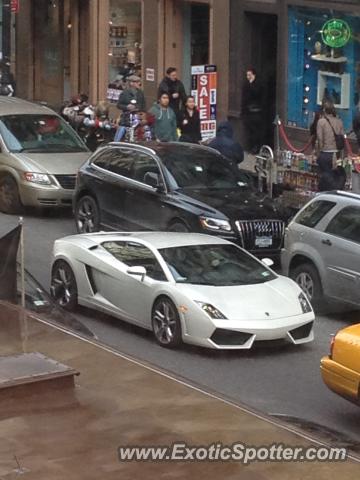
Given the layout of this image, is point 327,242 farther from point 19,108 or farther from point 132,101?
point 132,101

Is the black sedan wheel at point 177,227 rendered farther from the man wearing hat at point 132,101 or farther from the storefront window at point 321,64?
the man wearing hat at point 132,101

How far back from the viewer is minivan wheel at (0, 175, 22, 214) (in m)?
21.2

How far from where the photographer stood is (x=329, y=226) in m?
15.4

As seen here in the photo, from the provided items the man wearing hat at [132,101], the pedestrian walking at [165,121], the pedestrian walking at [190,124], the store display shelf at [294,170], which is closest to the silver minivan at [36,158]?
the pedestrian walking at [165,121]

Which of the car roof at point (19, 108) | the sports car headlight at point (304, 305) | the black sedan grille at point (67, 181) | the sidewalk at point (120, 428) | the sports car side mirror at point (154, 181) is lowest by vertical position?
the sports car headlight at point (304, 305)

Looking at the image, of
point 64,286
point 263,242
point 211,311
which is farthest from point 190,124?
point 211,311

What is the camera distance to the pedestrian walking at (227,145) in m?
21.2

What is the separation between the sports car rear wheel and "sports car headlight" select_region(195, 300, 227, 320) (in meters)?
2.40

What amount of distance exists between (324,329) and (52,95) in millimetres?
22883

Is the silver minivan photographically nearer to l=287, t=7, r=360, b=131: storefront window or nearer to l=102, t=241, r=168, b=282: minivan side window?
l=287, t=7, r=360, b=131: storefront window

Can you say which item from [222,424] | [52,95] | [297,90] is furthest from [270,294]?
[52,95]

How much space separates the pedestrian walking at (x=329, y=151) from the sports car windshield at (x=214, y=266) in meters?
5.61

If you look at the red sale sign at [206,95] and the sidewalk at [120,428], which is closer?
the sidewalk at [120,428]

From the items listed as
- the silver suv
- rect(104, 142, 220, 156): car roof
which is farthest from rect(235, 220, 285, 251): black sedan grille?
rect(104, 142, 220, 156): car roof
